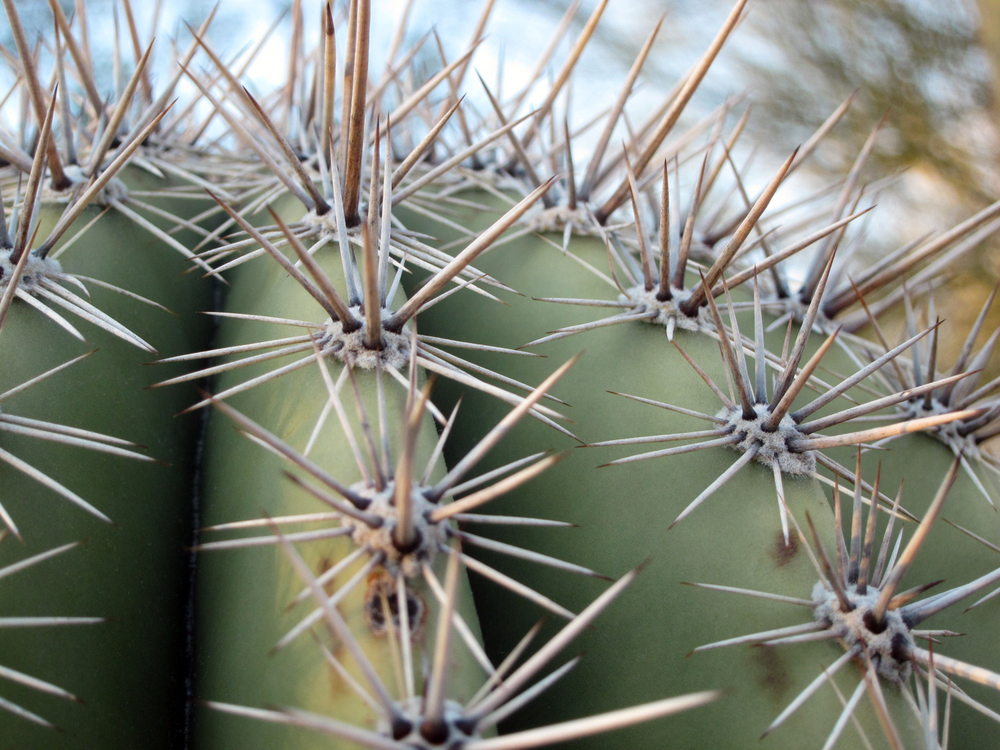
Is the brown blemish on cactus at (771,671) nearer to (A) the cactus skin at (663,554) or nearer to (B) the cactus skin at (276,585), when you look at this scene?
(A) the cactus skin at (663,554)

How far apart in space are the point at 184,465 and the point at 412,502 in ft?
1.73

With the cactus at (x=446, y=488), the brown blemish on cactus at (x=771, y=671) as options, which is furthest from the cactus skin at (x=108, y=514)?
the brown blemish on cactus at (x=771, y=671)

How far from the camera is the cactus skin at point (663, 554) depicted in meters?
0.80

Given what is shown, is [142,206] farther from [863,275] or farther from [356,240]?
[863,275]

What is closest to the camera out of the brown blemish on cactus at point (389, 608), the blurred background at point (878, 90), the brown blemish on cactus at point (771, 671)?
the brown blemish on cactus at point (389, 608)

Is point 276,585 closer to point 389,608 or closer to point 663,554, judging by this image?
point 389,608

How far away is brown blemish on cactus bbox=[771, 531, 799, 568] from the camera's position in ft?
2.76

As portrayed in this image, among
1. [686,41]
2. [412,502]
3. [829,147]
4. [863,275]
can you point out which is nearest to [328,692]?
[412,502]

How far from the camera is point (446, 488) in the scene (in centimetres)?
73

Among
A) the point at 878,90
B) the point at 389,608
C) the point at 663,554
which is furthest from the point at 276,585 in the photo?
the point at 878,90

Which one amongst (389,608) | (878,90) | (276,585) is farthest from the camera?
(878,90)

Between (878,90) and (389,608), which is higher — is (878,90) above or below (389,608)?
above

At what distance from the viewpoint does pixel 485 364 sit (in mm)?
1073

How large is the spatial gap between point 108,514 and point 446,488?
0.43m
